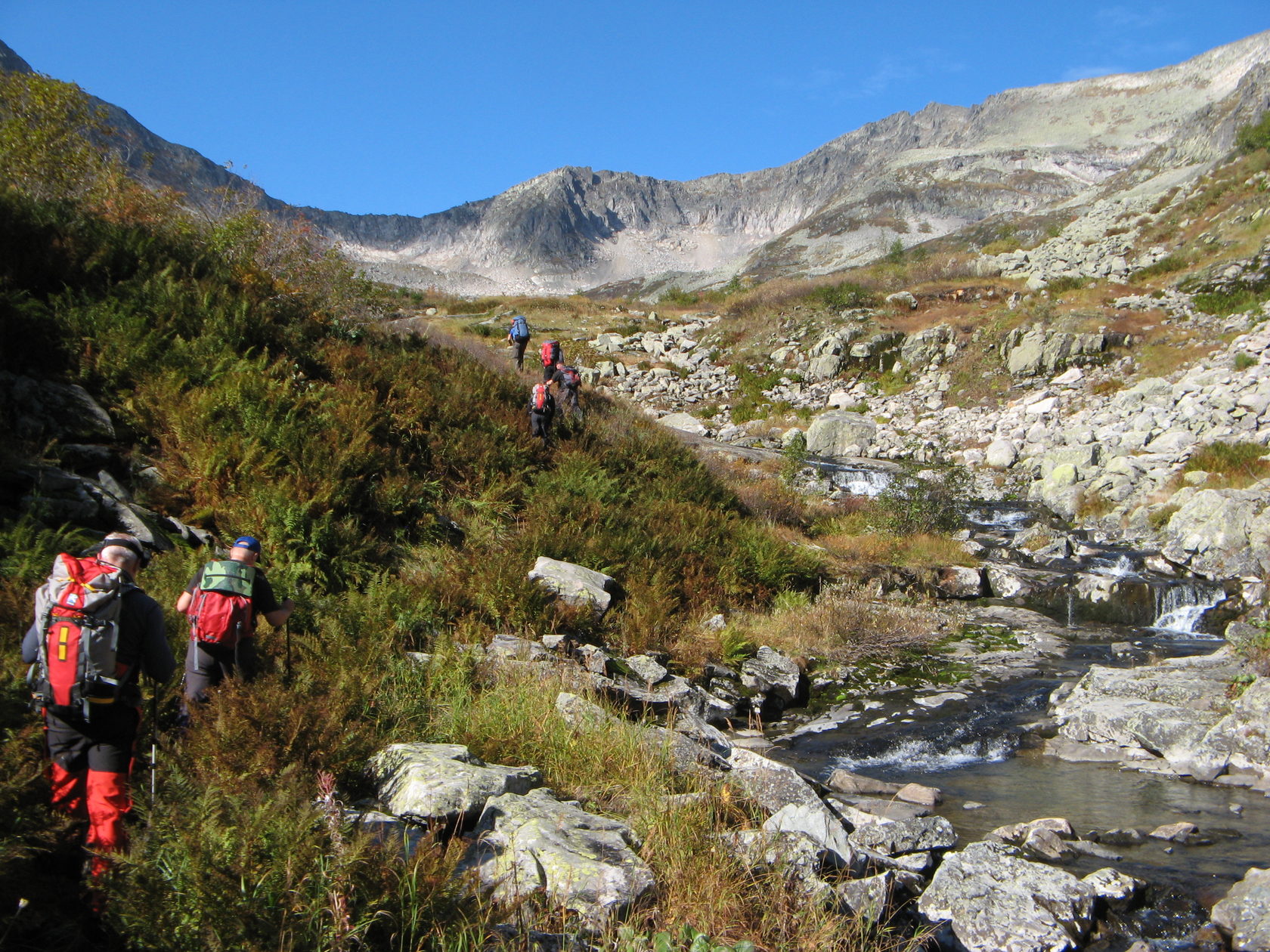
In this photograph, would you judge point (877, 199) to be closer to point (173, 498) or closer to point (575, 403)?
point (575, 403)

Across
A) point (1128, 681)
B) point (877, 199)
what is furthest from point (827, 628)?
point (877, 199)

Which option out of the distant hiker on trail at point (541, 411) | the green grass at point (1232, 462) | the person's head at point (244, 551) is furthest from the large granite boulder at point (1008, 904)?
the green grass at point (1232, 462)

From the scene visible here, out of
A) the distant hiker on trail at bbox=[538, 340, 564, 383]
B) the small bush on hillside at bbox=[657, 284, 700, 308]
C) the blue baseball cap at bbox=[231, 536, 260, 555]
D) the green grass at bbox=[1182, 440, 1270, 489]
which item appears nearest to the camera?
the blue baseball cap at bbox=[231, 536, 260, 555]

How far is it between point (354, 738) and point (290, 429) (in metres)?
5.94

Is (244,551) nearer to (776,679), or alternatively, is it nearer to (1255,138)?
(776,679)

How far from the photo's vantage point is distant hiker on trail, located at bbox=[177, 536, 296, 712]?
14.4 feet

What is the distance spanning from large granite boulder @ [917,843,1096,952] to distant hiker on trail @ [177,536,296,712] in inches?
172

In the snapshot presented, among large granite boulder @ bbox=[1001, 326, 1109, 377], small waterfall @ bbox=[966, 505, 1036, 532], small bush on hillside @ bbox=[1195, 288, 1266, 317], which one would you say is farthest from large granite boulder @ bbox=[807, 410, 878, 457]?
small bush on hillside @ bbox=[1195, 288, 1266, 317]

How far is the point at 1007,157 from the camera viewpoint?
4879 inches

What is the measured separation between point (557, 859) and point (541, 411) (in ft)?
32.0

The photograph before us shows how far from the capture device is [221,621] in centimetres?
441

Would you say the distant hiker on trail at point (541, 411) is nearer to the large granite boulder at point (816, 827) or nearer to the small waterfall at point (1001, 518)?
the large granite boulder at point (816, 827)

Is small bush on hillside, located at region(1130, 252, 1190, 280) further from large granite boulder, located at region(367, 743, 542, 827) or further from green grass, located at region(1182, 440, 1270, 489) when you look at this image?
large granite boulder, located at region(367, 743, 542, 827)

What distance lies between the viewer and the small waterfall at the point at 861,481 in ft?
65.3
